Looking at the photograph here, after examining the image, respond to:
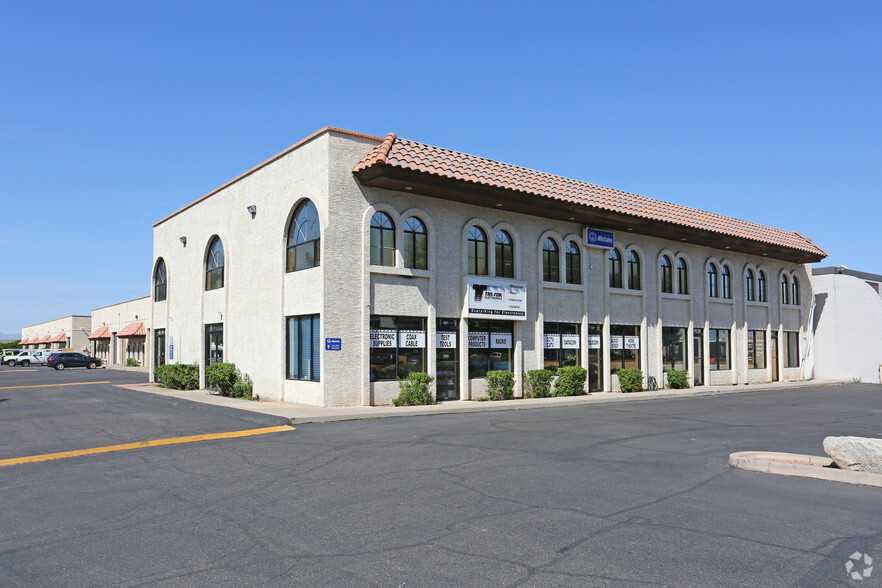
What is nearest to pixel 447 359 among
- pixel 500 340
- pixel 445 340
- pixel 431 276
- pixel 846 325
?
pixel 445 340

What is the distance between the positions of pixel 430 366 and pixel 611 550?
14.4m

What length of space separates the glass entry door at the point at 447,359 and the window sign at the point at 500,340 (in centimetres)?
151

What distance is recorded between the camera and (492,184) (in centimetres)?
2061

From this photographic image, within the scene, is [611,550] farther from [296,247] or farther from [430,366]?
[296,247]

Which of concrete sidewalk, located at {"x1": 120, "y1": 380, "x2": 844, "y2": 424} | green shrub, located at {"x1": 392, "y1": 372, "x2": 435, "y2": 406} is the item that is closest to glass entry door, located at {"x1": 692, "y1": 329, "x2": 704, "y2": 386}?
concrete sidewalk, located at {"x1": 120, "y1": 380, "x2": 844, "y2": 424}

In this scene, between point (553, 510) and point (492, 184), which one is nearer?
point (553, 510)

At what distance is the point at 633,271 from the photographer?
27438 mm

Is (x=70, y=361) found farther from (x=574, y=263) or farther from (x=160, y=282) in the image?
(x=574, y=263)

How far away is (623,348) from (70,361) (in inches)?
1911

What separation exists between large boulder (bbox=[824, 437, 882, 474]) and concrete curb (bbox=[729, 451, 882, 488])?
13cm

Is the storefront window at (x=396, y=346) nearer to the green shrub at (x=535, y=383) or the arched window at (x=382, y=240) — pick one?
the arched window at (x=382, y=240)

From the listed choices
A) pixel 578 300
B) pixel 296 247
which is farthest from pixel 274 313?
pixel 578 300

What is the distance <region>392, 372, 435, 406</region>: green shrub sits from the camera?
63.5 ft

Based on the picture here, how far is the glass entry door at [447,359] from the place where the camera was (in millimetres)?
20797
